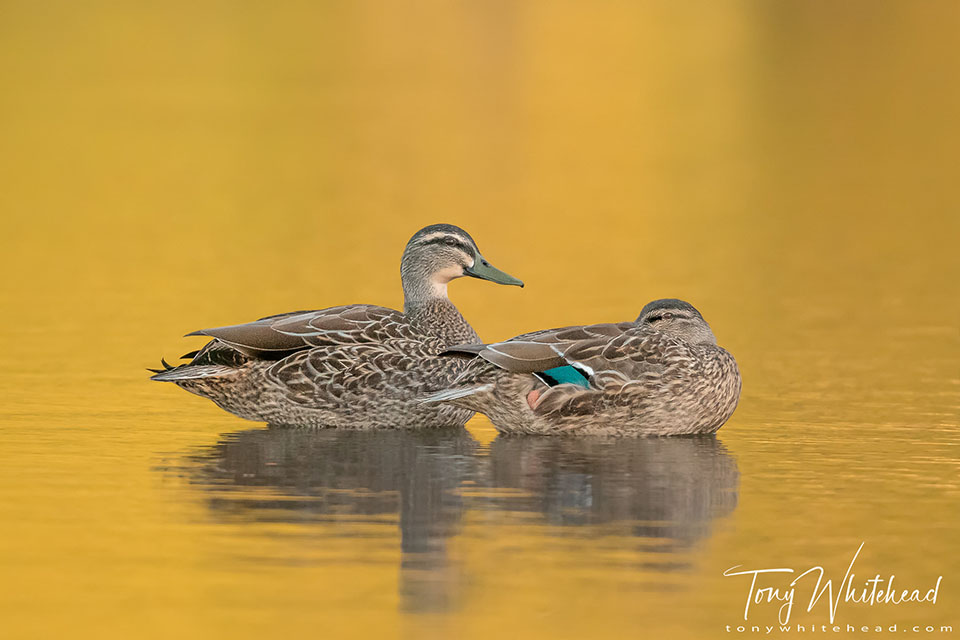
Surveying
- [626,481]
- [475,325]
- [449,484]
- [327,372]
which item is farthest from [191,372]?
[475,325]

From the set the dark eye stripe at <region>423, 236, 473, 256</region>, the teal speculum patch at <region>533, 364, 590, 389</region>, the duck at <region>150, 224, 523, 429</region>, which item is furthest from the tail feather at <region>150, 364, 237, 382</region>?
the teal speculum patch at <region>533, 364, 590, 389</region>

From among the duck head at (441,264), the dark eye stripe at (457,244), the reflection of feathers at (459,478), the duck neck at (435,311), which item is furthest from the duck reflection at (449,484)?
the dark eye stripe at (457,244)

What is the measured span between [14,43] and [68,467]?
2162 inches

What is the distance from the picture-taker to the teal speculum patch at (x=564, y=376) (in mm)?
12352

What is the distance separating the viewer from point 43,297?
1945cm

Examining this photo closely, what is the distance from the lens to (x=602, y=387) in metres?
12.3

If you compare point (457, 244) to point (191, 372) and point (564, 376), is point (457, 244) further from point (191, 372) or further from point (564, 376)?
point (191, 372)

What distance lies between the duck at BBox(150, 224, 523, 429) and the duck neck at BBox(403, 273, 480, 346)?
14 cm

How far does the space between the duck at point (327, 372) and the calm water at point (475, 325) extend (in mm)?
297

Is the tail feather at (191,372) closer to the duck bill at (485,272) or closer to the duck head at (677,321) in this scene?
the duck bill at (485,272)

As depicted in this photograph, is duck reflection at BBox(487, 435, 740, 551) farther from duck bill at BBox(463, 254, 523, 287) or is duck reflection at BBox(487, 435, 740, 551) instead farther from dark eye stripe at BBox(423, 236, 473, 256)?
dark eye stripe at BBox(423, 236, 473, 256)

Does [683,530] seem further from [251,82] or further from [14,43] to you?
[14,43]

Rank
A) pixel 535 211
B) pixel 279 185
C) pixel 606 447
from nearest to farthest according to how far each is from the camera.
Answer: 1. pixel 606 447
2. pixel 535 211
3. pixel 279 185

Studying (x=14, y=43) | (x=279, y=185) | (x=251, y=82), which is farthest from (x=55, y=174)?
(x=14, y=43)
